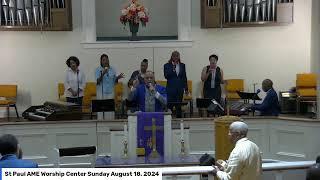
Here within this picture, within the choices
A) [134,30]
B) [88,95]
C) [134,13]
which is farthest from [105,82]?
[134,30]

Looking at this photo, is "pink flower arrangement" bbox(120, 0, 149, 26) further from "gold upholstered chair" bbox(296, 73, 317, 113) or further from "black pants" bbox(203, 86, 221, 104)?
"gold upholstered chair" bbox(296, 73, 317, 113)

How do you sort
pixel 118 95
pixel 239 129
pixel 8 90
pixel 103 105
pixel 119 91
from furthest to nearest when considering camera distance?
pixel 119 91
pixel 118 95
pixel 8 90
pixel 103 105
pixel 239 129

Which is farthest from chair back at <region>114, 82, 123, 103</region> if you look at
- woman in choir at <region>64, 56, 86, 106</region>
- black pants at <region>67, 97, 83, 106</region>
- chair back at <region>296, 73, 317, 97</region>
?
chair back at <region>296, 73, 317, 97</region>

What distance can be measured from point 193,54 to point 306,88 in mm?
3115

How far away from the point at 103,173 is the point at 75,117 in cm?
674

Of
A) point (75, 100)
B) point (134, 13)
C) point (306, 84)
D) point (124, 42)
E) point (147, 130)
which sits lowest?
point (147, 130)

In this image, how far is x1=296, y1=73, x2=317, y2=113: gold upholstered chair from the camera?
42.1 feet

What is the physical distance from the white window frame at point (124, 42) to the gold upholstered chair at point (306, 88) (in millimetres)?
3072

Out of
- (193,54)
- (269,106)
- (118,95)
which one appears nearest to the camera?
(269,106)

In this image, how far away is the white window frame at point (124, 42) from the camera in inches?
533

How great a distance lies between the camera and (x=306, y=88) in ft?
42.9

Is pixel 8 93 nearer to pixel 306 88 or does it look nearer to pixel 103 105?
pixel 103 105

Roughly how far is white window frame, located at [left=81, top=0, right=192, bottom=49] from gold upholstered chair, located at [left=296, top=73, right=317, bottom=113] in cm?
307

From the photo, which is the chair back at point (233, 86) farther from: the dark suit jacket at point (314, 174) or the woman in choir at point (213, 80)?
the dark suit jacket at point (314, 174)
